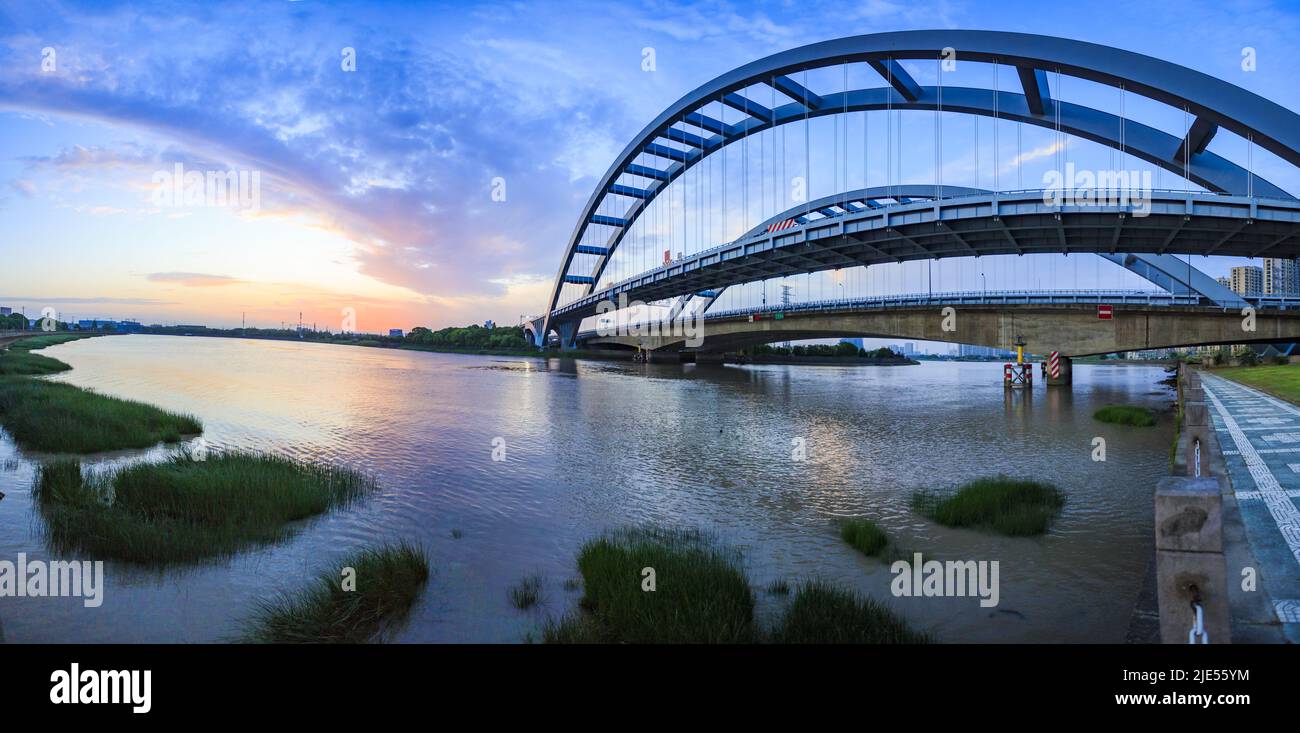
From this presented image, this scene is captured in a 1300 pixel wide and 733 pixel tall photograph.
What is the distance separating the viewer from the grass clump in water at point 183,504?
6746 mm

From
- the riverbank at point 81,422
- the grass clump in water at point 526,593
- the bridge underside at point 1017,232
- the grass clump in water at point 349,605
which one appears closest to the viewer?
the grass clump in water at point 349,605

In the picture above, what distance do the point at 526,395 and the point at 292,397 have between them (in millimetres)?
10412

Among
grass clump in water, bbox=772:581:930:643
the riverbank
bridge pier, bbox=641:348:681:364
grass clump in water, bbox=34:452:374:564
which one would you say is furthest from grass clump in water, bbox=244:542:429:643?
bridge pier, bbox=641:348:681:364

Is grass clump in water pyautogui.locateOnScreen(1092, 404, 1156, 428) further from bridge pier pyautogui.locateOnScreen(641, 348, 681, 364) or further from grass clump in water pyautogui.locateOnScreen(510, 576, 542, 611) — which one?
bridge pier pyautogui.locateOnScreen(641, 348, 681, 364)

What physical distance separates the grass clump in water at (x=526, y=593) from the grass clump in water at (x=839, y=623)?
2.32m

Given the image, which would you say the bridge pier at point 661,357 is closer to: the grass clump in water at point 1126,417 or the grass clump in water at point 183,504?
the grass clump in water at point 1126,417

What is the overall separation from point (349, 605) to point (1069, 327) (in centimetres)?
4241

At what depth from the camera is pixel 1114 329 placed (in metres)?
34.1

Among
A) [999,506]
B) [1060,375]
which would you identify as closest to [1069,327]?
[1060,375]

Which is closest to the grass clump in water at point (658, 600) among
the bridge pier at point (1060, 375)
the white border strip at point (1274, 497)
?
the white border strip at point (1274, 497)

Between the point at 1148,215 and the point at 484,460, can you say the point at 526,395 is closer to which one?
the point at 484,460

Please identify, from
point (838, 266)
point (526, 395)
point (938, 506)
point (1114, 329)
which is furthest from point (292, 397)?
point (1114, 329)

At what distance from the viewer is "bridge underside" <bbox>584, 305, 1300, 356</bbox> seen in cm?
3078

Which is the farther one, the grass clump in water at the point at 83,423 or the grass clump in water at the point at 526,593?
the grass clump in water at the point at 83,423
